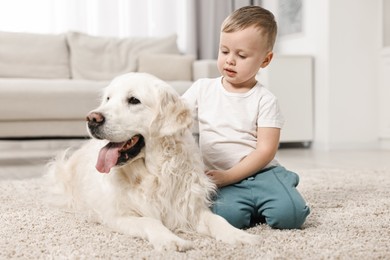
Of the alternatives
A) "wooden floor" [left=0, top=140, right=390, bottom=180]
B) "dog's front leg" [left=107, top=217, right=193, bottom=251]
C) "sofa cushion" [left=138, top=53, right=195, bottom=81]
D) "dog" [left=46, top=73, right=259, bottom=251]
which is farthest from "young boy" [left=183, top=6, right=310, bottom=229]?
"sofa cushion" [left=138, top=53, right=195, bottom=81]

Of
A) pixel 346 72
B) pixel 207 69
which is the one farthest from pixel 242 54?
pixel 346 72

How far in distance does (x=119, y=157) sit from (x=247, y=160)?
40cm

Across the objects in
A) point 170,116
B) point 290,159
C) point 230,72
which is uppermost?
point 230,72

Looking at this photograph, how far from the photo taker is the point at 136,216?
1459mm

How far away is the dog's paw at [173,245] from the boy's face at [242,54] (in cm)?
59

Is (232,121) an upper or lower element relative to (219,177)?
upper

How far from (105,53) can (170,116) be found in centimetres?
328

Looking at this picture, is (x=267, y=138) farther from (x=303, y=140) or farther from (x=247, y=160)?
(x=303, y=140)

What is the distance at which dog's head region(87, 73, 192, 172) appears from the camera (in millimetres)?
1385

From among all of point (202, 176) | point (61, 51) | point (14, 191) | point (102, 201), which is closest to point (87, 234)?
point (102, 201)

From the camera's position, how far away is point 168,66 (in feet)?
14.6

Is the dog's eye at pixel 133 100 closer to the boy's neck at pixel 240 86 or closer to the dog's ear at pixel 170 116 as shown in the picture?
the dog's ear at pixel 170 116

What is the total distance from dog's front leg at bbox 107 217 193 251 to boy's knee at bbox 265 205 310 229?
34cm

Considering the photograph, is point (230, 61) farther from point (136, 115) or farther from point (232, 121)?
point (136, 115)
